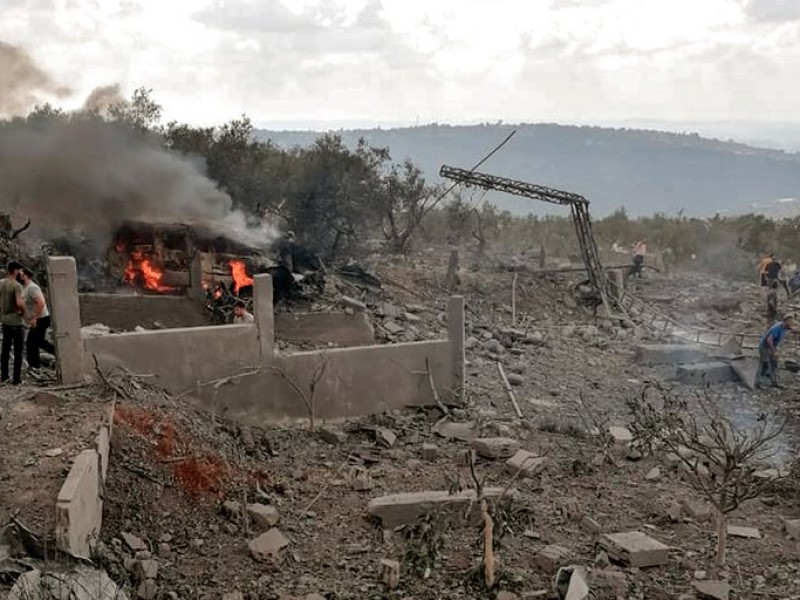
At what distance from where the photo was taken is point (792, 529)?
24.4 ft

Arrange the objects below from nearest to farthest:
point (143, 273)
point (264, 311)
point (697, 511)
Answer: point (697, 511)
point (264, 311)
point (143, 273)

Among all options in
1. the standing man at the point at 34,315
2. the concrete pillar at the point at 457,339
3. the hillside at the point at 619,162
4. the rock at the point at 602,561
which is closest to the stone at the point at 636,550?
the rock at the point at 602,561

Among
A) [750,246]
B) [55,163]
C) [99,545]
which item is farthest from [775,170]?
[99,545]

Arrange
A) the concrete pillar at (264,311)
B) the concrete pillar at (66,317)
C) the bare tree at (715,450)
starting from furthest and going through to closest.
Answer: the concrete pillar at (264,311) < the concrete pillar at (66,317) < the bare tree at (715,450)

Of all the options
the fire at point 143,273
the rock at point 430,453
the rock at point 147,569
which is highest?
the fire at point 143,273

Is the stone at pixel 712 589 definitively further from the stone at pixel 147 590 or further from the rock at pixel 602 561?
the stone at pixel 147 590

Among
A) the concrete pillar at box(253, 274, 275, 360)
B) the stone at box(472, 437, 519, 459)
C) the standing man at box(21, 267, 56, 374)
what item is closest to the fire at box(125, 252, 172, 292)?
the standing man at box(21, 267, 56, 374)

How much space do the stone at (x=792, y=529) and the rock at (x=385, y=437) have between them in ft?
14.2

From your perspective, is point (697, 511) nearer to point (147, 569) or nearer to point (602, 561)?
point (602, 561)

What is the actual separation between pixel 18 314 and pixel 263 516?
3.91m

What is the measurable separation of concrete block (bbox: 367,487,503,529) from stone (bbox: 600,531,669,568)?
106cm

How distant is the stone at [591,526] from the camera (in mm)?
7285

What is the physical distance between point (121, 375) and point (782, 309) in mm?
17385

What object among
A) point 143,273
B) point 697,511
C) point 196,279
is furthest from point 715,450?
point 143,273
